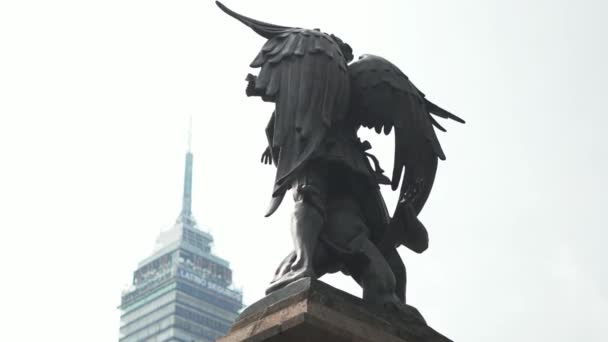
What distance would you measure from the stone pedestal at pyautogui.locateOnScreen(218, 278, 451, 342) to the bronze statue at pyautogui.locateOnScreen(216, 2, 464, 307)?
33 centimetres

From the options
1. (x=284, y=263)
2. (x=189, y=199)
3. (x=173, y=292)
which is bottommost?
(x=284, y=263)

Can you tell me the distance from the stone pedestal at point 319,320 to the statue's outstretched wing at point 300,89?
119 cm

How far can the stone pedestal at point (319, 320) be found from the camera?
711 cm

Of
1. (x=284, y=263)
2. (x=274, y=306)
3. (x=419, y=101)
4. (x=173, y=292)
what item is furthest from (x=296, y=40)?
(x=173, y=292)

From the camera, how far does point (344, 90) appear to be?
8648 millimetres

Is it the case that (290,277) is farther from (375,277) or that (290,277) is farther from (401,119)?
(401,119)

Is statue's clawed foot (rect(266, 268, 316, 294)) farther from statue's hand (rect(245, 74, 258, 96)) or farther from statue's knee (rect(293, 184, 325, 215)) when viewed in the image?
statue's hand (rect(245, 74, 258, 96))

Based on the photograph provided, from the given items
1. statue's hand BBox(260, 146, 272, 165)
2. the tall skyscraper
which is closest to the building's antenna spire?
the tall skyscraper

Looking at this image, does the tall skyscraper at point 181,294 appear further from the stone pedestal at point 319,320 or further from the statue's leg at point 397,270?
the stone pedestal at point 319,320

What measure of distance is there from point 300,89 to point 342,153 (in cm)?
63

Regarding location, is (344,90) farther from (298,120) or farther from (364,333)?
(364,333)

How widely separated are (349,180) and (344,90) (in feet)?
2.45

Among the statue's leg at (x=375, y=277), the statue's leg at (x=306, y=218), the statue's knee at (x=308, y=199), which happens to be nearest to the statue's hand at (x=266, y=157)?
the statue's leg at (x=306, y=218)

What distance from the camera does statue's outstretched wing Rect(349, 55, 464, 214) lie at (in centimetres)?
866
